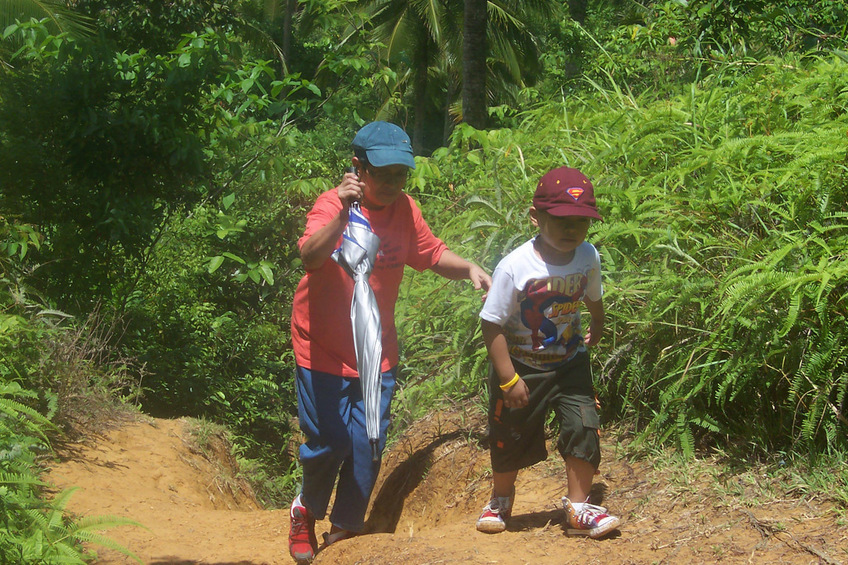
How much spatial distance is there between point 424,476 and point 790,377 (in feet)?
6.82

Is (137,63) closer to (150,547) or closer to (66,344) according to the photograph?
(66,344)

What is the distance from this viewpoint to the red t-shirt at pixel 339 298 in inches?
142

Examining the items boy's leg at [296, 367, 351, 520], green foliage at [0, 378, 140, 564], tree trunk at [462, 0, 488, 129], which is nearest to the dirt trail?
green foliage at [0, 378, 140, 564]

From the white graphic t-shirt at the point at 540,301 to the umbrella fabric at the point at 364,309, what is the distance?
479 millimetres

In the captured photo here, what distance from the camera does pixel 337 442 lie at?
375 centimetres

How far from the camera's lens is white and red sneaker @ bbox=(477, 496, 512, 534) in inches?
139

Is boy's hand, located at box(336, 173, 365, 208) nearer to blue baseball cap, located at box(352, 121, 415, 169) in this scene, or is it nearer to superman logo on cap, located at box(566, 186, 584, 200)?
blue baseball cap, located at box(352, 121, 415, 169)

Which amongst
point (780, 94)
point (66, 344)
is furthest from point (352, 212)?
point (780, 94)

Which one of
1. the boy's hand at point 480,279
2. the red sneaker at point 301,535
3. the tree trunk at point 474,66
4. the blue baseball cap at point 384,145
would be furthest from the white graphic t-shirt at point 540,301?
the tree trunk at point 474,66

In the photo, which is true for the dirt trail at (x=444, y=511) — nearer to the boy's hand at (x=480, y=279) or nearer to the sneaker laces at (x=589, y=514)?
the sneaker laces at (x=589, y=514)

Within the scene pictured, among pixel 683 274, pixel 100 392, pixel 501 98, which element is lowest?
pixel 100 392

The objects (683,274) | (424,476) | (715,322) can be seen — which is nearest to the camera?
(715,322)

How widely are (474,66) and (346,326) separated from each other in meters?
9.33

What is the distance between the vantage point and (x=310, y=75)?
3400 centimetres
